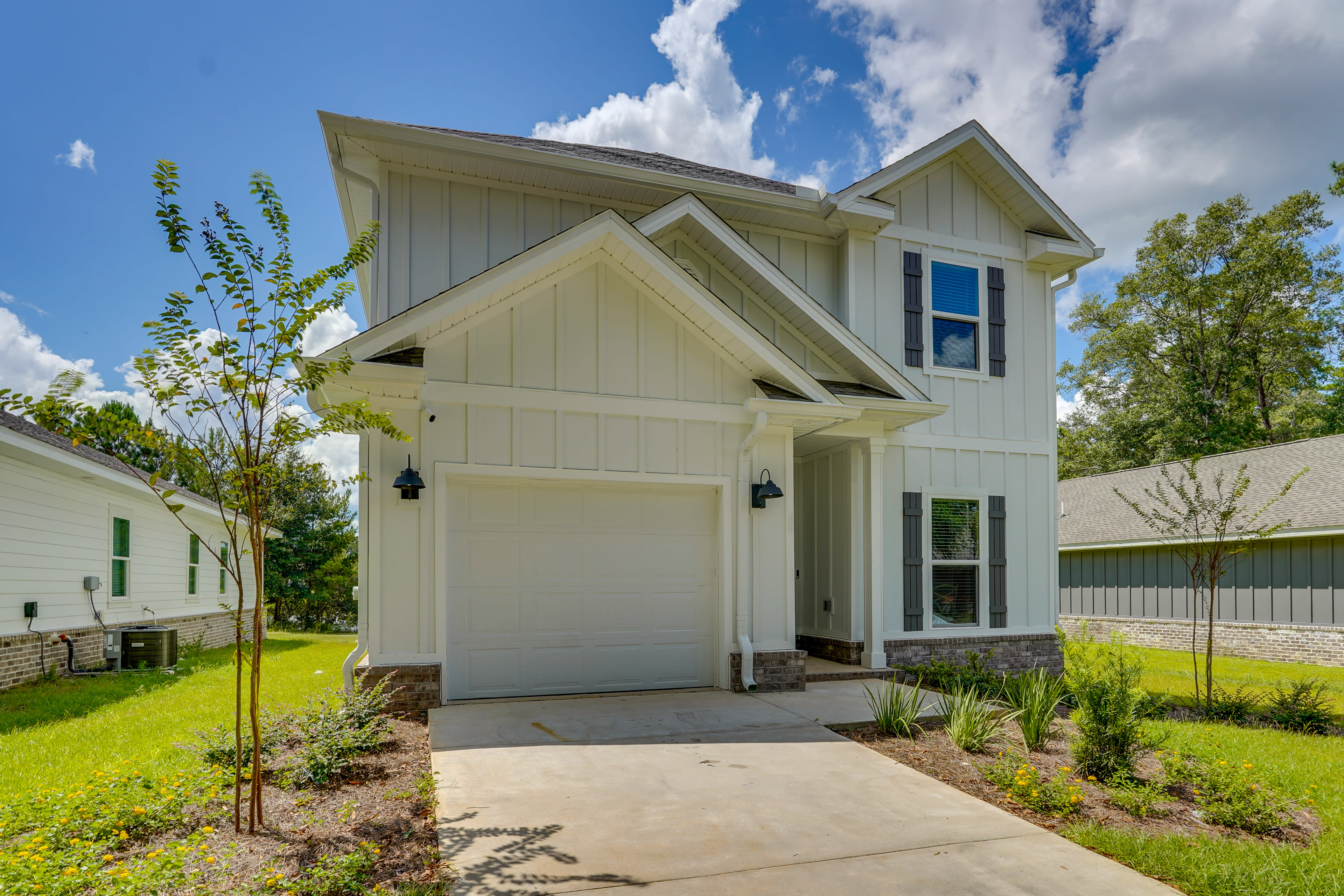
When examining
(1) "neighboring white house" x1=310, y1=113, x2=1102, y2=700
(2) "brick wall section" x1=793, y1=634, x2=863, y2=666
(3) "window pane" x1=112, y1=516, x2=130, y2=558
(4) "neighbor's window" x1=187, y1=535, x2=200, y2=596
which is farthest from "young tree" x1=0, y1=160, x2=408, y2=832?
(4) "neighbor's window" x1=187, y1=535, x2=200, y2=596

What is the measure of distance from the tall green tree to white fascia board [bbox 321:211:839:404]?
22.9 meters

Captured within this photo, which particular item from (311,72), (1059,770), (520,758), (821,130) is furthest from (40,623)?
(821,130)

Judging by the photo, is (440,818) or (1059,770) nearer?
(440,818)

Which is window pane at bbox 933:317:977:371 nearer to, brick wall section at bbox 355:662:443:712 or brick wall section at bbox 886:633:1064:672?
brick wall section at bbox 886:633:1064:672

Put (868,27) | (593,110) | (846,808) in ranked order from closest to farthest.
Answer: (846,808) < (868,27) < (593,110)

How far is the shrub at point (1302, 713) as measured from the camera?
→ 780cm

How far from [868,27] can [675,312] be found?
734cm

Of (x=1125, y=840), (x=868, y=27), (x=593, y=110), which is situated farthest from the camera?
(x=593, y=110)

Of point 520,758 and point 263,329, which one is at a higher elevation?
point 263,329

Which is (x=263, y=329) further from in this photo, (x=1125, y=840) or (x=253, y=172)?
(x=1125, y=840)

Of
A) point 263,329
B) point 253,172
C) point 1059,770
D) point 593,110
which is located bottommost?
point 1059,770

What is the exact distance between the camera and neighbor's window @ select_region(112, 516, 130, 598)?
13.2m

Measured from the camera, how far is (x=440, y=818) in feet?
14.4

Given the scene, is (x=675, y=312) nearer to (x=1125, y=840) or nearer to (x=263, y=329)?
(x=263, y=329)
